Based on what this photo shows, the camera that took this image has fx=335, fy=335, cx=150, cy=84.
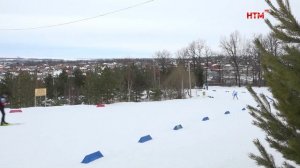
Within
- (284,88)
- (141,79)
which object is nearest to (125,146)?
(284,88)

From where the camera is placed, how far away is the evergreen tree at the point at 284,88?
3215 millimetres

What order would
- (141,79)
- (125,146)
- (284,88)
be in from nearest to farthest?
(284,88) < (125,146) < (141,79)

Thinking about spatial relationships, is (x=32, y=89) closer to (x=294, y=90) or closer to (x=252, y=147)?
(x=252, y=147)

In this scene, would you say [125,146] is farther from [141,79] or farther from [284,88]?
[141,79]

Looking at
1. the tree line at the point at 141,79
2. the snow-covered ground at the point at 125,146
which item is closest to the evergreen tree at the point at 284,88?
the snow-covered ground at the point at 125,146

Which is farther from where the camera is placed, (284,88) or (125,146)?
(125,146)

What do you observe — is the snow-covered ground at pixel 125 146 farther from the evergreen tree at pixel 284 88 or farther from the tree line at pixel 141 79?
the tree line at pixel 141 79

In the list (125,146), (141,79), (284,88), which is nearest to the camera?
(284,88)

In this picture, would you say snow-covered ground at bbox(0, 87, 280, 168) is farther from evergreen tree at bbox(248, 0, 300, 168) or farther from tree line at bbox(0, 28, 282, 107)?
tree line at bbox(0, 28, 282, 107)

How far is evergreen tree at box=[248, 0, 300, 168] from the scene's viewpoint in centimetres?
321

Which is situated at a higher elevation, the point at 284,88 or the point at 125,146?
the point at 284,88

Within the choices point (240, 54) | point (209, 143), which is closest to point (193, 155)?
point (209, 143)

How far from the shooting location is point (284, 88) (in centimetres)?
330

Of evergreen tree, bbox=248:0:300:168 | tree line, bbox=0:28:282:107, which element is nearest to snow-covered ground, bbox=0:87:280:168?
evergreen tree, bbox=248:0:300:168
